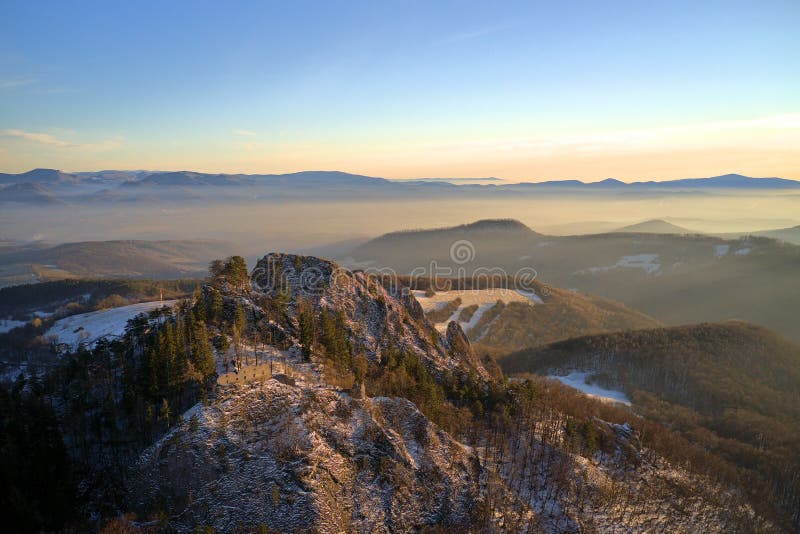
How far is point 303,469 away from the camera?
29.1m

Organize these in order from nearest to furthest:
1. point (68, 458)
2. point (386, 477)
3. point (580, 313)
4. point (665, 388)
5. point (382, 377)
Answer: point (68, 458)
point (386, 477)
point (382, 377)
point (665, 388)
point (580, 313)

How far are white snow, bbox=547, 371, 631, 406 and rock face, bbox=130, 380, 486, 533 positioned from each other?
6398cm

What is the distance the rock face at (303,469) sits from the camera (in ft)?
88.7

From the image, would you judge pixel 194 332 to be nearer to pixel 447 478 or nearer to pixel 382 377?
pixel 382 377

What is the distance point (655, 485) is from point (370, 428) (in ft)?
117

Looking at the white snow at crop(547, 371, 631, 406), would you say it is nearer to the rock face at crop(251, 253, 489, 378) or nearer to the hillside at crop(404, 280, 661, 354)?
the hillside at crop(404, 280, 661, 354)

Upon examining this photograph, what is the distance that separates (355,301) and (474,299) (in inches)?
4083

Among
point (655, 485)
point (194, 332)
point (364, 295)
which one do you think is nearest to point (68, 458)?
point (194, 332)

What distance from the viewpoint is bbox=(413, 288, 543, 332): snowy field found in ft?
451

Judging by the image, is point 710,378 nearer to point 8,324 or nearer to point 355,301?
point 355,301

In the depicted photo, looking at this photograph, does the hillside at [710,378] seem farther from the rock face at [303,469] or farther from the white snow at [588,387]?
the rock face at [303,469]

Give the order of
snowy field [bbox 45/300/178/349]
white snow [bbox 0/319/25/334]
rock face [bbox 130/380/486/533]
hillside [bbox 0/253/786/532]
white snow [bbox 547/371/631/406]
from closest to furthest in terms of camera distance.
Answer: rock face [bbox 130/380/486/533] → hillside [bbox 0/253/786/532] → snowy field [bbox 45/300/178/349] → white snow [bbox 547/371/631/406] → white snow [bbox 0/319/25/334]

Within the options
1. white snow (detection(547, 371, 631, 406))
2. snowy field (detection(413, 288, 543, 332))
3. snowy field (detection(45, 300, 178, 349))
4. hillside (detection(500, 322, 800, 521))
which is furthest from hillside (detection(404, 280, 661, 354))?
snowy field (detection(45, 300, 178, 349))

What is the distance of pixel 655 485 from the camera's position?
46.9 m
